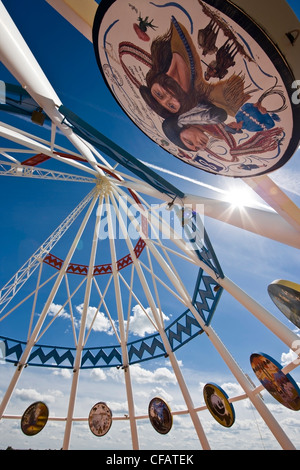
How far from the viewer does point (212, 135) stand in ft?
17.8

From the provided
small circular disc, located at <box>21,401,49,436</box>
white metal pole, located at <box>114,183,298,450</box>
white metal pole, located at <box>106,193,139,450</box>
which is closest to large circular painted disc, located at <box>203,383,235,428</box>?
white metal pole, located at <box>114,183,298,450</box>

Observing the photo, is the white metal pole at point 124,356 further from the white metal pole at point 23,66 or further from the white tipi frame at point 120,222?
the white metal pole at point 23,66

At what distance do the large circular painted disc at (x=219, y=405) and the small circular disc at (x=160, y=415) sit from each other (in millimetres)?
3637

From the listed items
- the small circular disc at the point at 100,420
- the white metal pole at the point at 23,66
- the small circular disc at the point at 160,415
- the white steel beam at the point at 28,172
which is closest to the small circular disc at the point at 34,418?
the small circular disc at the point at 100,420

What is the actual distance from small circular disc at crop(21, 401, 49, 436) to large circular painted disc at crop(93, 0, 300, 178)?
20.7 metres

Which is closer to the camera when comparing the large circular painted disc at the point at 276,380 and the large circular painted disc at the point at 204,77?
the large circular painted disc at the point at 204,77

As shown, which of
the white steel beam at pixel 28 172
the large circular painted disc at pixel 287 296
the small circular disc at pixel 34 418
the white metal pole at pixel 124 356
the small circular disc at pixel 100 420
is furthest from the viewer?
the small circular disc at pixel 100 420

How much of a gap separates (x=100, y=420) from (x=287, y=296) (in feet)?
62.3

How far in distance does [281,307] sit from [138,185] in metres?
6.99

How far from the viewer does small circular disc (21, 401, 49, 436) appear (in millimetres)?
17844

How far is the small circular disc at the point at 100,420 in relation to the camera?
18864 millimetres

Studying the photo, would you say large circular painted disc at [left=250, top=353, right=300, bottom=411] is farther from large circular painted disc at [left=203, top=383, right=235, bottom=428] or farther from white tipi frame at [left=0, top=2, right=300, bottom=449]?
large circular painted disc at [left=203, top=383, right=235, bottom=428]
